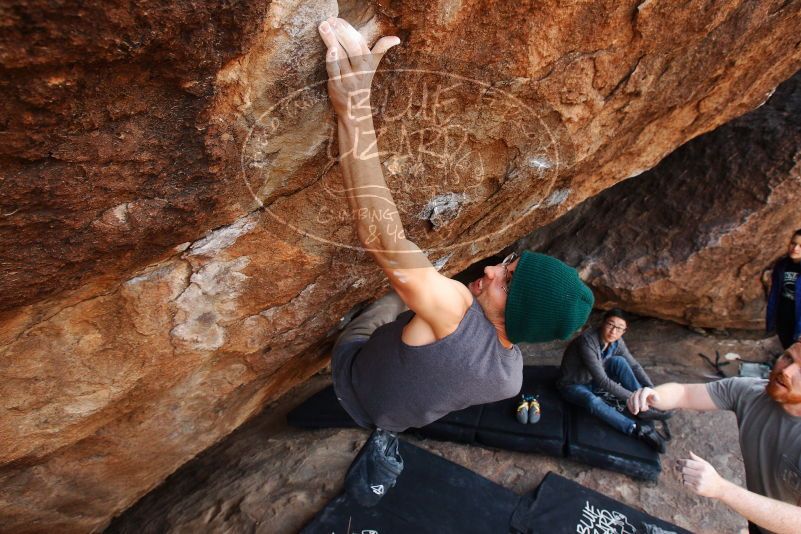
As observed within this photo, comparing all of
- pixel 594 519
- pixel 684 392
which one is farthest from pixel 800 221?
pixel 594 519

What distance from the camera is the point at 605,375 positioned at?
3424 millimetres

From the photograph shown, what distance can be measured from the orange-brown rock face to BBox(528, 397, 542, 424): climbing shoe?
1535mm

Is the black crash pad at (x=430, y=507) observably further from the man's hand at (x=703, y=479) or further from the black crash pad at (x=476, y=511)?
the man's hand at (x=703, y=479)

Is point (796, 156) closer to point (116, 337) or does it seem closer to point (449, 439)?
point (449, 439)

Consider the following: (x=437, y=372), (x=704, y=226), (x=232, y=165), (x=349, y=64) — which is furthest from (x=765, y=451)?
(x=704, y=226)

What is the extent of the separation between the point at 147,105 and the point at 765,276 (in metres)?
4.38

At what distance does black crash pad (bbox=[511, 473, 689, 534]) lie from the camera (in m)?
2.76

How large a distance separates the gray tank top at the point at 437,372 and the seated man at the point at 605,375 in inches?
78.2

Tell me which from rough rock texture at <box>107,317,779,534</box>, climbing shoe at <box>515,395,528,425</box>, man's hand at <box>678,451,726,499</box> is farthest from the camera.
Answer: climbing shoe at <box>515,395,528,425</box>

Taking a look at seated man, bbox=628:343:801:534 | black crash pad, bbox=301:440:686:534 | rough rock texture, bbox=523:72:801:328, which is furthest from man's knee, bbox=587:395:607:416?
seated man, bbox=628:343:801:534

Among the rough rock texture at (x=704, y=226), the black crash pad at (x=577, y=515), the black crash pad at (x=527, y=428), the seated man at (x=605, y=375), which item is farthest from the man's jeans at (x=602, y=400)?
the rough rock texture at (x=704, y=226)

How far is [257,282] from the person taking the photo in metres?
1.82

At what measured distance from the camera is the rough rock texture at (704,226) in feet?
11.9

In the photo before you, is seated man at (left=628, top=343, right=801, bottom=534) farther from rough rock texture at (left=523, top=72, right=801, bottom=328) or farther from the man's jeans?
rough rock texture at (left=523, top=72, right=801, bottom=328)
